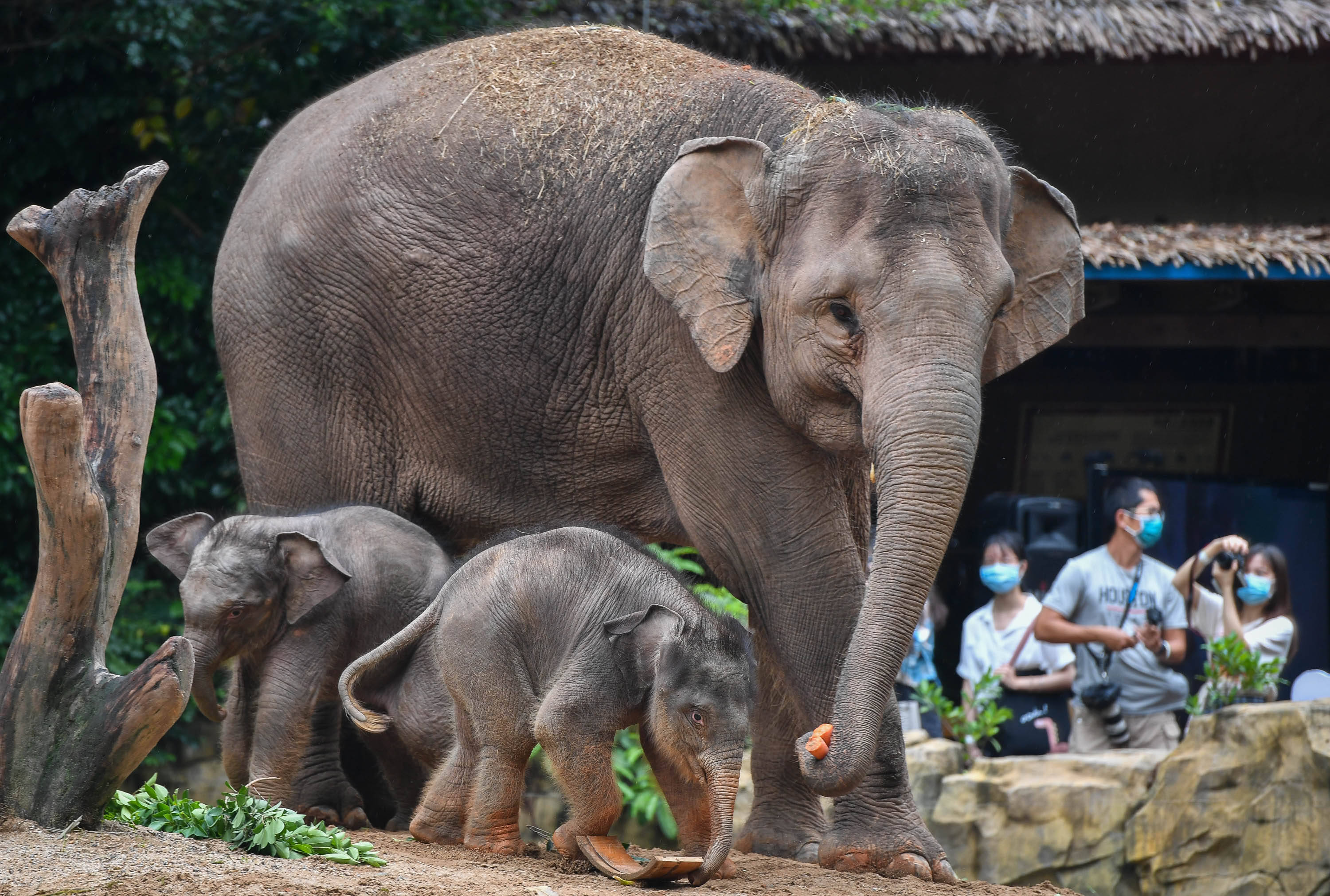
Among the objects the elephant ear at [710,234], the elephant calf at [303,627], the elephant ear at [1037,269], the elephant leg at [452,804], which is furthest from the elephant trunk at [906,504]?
the elephant calf at [303,627]

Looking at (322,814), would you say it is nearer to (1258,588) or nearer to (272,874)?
(272,874)

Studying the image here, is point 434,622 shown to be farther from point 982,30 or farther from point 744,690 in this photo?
point 982,30

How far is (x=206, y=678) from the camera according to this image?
16.8 ft

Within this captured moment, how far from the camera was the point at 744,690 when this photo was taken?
4.26m

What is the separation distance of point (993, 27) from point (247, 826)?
26.1 ft

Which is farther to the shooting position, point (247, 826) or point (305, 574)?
point (305, 574)

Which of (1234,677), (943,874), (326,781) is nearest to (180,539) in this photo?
(326,781)

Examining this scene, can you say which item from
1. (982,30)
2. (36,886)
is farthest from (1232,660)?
(36,886)

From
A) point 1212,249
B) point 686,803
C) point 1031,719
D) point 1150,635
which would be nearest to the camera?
point 686,803

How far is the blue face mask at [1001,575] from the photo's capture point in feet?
29.6

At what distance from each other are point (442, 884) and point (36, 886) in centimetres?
90

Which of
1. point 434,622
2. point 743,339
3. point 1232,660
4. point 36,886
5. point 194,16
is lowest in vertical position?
point 1232,660

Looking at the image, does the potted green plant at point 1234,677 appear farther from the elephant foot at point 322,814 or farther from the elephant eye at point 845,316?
the elephant foot at point 322,814

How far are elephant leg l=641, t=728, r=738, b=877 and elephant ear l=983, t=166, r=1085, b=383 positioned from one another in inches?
62.8
